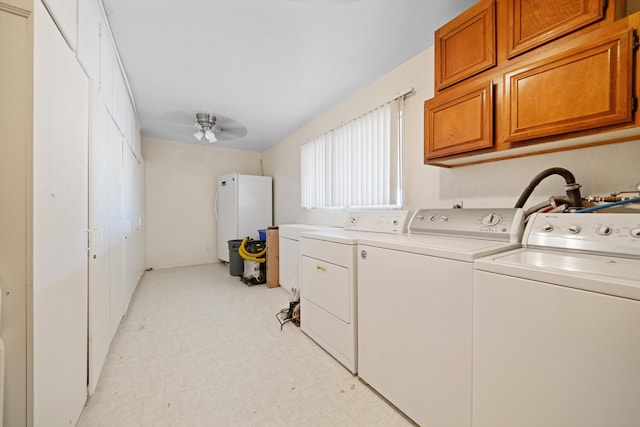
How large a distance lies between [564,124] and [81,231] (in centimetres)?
239

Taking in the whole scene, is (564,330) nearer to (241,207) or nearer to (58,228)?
(58,228)

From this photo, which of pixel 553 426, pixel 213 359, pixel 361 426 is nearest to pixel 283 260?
pixel 213 359

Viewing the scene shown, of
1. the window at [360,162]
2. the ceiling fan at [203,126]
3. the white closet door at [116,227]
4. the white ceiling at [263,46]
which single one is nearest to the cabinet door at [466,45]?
the white ceiling at [263,46]

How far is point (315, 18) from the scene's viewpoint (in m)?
1.67

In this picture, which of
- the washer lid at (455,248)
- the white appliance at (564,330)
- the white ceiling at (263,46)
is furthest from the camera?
the white ceiling at (263,46)

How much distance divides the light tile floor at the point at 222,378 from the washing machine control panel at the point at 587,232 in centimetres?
116

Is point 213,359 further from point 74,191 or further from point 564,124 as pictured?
point 564,124

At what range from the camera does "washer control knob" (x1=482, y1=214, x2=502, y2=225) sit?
1.33 metres

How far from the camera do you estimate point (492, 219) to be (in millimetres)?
1354

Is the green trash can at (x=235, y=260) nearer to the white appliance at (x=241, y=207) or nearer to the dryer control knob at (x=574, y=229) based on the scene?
the white appliance at (x=241, y=207)

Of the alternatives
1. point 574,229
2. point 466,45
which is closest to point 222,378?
point 574,229

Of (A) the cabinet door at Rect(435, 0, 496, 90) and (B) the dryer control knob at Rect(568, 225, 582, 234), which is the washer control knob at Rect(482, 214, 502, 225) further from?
(A) the cabinet door at Rect(435, 0, 496, 90)

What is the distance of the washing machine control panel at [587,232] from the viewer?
2.99 ft

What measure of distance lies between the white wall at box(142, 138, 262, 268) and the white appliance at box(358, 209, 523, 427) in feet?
13.9
